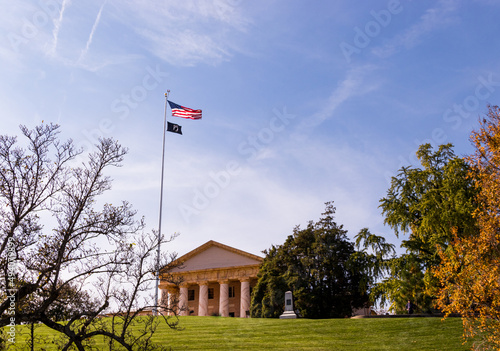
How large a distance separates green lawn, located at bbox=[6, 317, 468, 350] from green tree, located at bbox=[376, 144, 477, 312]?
4.62 m

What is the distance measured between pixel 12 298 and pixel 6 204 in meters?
3.35

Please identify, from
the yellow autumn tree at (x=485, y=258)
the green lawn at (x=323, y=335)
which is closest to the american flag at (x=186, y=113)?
the green lawn at (x=323, y=335)

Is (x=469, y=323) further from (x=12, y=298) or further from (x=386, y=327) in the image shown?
(x=12, y=298)

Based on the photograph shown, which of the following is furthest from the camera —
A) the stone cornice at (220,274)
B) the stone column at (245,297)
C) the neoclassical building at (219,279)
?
the neoclassical building at (219,279)

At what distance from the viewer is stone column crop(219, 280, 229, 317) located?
61.9 metres

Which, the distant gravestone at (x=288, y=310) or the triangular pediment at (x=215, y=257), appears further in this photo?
the triangular pediment at (x=215, y=257)

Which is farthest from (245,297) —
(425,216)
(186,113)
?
(425,216)

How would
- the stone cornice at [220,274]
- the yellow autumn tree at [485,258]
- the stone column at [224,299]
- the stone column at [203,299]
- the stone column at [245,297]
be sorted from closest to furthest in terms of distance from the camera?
the yellow autumn tree at [485,258] < the stone column at [245,297] < the stone cornice at [220,274] < the stone column at [224,299] < the stone column at [203,299]

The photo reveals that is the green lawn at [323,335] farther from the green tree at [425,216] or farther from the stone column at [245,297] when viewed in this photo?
the stone column at [245,297]

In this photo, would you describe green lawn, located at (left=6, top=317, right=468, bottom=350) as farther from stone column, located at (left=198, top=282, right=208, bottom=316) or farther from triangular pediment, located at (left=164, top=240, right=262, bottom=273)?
stone column, located at (left=198, top=282, right=208, bottom=316)

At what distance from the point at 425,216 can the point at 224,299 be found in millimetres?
35599

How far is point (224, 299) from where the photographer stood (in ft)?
204

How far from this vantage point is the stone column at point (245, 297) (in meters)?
59.8

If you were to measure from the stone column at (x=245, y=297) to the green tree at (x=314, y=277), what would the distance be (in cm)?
1041
